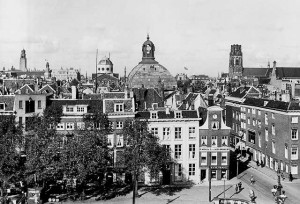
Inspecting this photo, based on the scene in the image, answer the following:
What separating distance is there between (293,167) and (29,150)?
152 ft

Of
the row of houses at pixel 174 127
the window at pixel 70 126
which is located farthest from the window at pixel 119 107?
the window at pixel 70 126

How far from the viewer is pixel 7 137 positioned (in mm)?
54000

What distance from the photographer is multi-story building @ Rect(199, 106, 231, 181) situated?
7038 cm

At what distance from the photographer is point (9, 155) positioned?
52562 mm

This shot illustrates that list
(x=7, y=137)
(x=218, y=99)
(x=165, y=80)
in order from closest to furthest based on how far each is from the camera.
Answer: (x=7, y=137)
(x=218, y=99)
(x=165, y=80)

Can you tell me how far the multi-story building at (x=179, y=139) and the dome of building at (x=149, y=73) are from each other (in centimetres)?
9570

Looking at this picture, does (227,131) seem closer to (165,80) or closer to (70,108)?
(70,108)

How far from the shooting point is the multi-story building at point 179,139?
6969cm

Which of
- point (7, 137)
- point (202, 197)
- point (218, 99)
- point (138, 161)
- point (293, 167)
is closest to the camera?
point (7, 137)

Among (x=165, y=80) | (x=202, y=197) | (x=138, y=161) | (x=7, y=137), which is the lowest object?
(x=202, y=197)

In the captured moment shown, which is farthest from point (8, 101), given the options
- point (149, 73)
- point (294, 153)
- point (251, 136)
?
point (149, 73)

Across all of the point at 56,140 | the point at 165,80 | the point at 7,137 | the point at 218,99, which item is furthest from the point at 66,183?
the point at 165,80

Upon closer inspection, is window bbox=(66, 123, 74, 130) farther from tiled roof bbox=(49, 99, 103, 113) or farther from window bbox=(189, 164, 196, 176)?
window bbox=(189, 164, 196, 176)

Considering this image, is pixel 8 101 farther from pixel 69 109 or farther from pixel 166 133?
pixel 166 133
